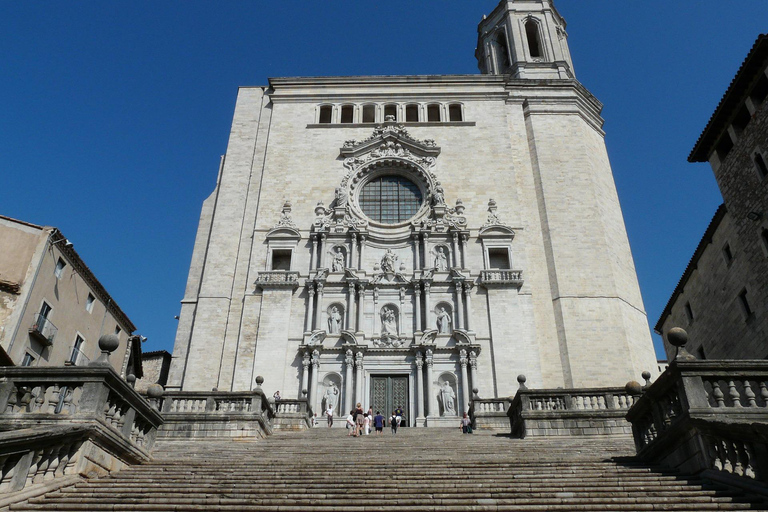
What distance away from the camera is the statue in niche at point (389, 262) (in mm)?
24469

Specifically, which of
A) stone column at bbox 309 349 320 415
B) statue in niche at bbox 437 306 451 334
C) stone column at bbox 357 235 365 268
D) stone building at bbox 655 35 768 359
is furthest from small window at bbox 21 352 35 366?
stone building at bbox 655 35 768 359

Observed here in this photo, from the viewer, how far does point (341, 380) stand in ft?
72.1

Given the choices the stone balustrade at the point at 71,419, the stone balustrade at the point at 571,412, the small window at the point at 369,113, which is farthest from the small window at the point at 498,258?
the stone balustrade at the point at 71,419

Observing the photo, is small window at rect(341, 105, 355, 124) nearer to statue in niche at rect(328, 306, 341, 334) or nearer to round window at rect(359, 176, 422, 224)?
round window at rect(359, 176, 422, 224)

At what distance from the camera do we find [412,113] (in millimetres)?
31141

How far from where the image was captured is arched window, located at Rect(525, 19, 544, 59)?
118ft

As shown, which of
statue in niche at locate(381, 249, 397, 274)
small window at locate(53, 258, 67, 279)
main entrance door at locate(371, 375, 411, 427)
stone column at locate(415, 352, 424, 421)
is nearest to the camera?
stone column at locate(415, 352, 424, 421)

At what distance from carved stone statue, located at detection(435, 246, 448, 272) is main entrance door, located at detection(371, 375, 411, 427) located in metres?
4.82

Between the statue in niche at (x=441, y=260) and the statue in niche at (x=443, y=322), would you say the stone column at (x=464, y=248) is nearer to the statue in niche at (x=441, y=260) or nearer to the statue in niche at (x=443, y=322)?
the statue in niche at (x=441, y=260)

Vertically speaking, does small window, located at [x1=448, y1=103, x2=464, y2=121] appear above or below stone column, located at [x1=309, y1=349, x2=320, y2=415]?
above

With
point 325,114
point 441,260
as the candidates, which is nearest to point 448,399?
point 441,260

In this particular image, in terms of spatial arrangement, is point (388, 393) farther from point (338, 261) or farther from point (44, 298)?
point (44, 298)

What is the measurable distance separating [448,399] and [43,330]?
47.1ft

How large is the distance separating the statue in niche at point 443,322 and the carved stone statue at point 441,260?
2.00 metres
